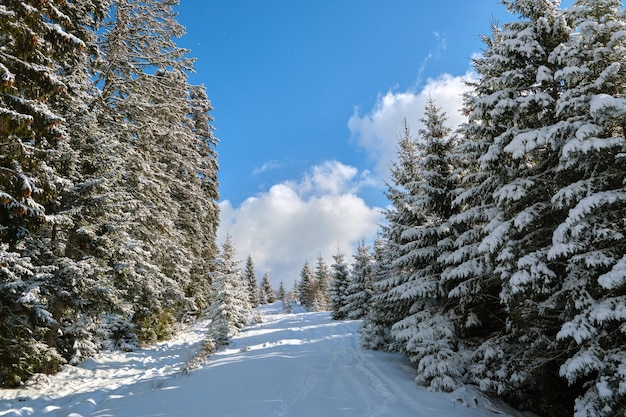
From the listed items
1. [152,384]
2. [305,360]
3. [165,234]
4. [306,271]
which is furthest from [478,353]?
[306,271]

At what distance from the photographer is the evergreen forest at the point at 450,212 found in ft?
20.8

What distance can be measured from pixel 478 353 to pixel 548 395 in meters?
1.64

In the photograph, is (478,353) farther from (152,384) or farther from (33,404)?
(33,404)

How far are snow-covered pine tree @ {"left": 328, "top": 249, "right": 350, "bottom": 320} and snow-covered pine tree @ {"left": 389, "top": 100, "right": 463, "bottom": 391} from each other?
18457mm

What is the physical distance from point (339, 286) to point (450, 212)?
21.1 m

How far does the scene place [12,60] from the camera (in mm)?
6785

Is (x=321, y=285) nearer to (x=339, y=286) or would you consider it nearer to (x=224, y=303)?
(x=339, y=286)

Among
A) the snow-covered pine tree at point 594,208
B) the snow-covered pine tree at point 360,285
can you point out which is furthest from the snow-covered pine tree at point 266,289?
the snow-covered pine tree at point 594,208

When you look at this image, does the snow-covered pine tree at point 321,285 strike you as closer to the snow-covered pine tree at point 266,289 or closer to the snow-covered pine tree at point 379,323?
the snow-covered pine tree at point 266,289

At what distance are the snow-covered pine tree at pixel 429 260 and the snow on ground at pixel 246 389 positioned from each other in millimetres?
1072

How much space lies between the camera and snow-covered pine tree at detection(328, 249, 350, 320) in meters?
29.8

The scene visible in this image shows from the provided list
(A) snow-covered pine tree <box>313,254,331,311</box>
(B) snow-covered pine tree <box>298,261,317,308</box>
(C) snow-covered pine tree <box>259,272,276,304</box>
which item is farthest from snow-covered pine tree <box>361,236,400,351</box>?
(C) snow-covered pine tree <box>259,272,276,304</box>

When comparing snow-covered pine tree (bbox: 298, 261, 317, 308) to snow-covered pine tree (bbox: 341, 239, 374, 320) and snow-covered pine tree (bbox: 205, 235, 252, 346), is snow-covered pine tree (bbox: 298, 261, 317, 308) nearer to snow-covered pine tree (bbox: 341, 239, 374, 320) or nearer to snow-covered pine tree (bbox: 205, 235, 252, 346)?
snow-covered pine tree (bbox: 341, 239, 374, 320)

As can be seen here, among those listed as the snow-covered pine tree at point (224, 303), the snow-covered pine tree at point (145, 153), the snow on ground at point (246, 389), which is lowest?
the snow on ground at point (246, 389)
